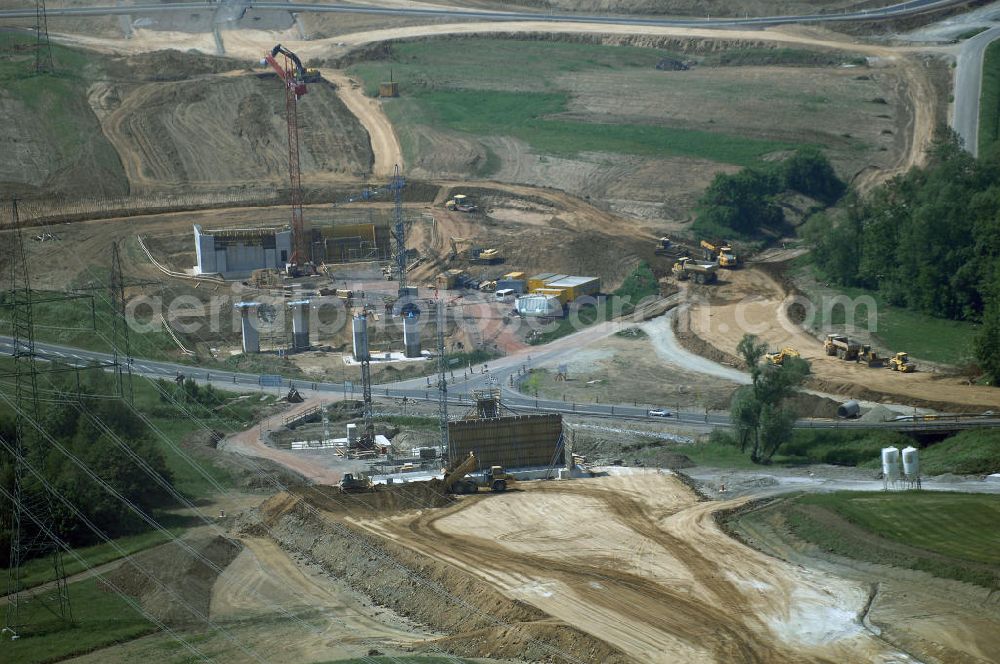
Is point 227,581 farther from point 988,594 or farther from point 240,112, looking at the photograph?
point 240,112

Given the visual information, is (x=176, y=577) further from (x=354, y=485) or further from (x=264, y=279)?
(x=264, y=279)

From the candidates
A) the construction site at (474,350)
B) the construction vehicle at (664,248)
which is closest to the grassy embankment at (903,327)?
the construction site at (474,350)

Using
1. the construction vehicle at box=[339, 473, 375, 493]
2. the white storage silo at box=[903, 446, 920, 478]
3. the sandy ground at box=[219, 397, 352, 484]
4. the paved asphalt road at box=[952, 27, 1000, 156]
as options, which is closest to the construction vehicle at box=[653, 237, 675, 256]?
the paved asphalt road at box=[952, 27, 1000, 156]

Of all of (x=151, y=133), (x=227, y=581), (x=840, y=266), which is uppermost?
(x=151, y=133)

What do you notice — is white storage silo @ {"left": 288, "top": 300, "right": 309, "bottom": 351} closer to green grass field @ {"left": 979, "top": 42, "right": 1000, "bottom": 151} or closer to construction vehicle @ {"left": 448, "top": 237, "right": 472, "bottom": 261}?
construction vehicle @ {"left": 448, "top": 237, "right": 472, "bottom": 261}

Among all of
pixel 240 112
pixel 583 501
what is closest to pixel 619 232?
pixel 240 112

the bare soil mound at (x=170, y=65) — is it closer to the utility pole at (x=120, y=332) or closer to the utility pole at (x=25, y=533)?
the utility pole at (x=120, y=332)
